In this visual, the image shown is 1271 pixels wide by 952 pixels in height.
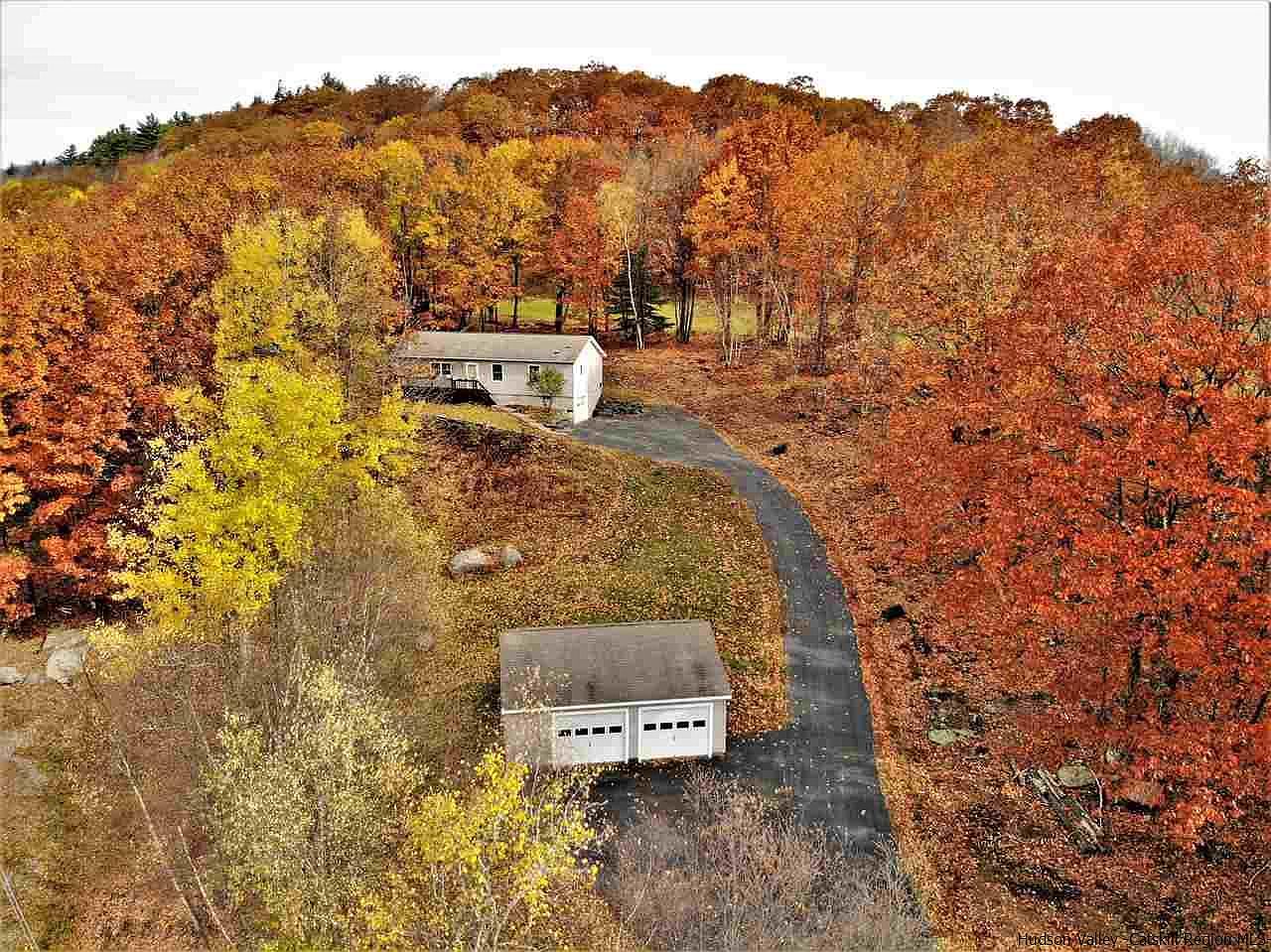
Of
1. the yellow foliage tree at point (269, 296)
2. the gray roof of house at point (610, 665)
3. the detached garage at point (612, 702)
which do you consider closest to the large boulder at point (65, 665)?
the yellow foliage tree at point (269, 296)

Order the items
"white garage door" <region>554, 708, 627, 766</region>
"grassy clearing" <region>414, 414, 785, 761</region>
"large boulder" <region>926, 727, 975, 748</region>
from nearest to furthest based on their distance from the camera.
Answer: "white garage door" <region>554, 708, 627, 766</region>
"large boulder" <region>926, 727, 975, 748</region>
"grassy clearing" <region>414, 414, 785, 761</region>

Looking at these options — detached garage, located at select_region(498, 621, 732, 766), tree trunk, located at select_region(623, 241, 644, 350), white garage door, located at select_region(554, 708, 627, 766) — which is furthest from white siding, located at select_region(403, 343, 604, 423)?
white garage door, located at select_region(554, 708, 627, 766)

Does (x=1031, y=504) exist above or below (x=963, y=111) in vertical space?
below

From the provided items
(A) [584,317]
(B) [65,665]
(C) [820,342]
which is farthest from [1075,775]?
(A) [584,317]

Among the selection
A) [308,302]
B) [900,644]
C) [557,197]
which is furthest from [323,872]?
[557,197]

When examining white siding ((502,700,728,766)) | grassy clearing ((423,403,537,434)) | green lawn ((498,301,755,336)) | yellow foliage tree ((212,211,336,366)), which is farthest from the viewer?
green lawn ((498,301,755,336))

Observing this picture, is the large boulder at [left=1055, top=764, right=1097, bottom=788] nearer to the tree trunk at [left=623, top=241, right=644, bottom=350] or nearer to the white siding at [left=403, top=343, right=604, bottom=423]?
the white siding at [left=403, top=343, right=604, bottom=423]

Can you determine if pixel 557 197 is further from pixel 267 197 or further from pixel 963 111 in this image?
pixel 963 111
